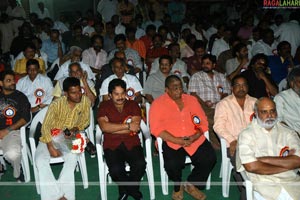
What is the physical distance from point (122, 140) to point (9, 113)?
1378mm

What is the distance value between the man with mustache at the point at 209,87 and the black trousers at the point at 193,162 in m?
1.14

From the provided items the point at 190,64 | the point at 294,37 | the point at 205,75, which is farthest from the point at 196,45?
the point at 294,37

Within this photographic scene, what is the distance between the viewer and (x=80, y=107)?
13.8 feet

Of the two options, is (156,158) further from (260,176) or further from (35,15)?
(35,15)

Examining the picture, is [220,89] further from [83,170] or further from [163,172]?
[83,170]

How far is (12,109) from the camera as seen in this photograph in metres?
4.41

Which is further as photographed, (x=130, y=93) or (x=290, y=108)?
(x=130, y=93)

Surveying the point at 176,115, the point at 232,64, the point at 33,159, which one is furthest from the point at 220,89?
the point at 33,159

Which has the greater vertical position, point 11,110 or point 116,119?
point 11,110

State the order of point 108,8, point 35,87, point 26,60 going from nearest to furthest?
1. point 35,87
2. point 26,60
3. point 108,8

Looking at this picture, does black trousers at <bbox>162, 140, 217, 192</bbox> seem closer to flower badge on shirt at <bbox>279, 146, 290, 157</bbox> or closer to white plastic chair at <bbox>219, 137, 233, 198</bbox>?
white plastic chair at <bbox>219, 137, 233, 198</bbox>

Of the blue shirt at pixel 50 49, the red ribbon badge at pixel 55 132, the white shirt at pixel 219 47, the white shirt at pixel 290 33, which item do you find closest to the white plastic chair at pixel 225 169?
the red ribbon badge at pixel 55 132

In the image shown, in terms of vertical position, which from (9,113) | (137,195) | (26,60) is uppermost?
(26,60)

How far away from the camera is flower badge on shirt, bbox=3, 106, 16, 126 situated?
439 cm
